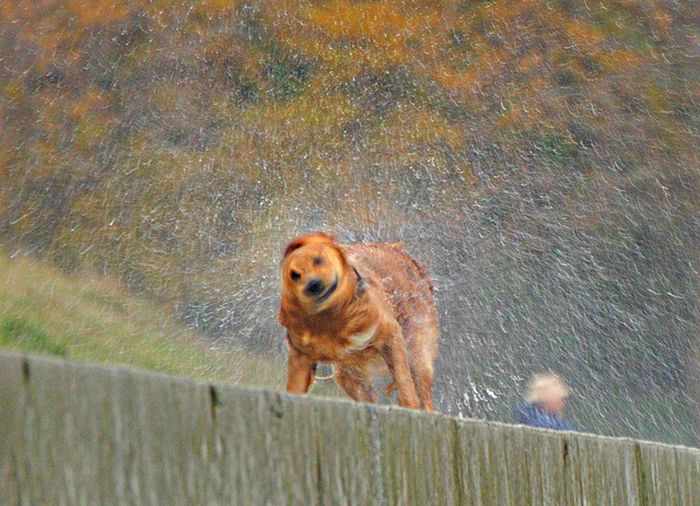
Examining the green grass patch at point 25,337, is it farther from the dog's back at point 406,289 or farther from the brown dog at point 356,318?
the brown dog at point 356,318

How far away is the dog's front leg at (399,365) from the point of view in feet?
21.9

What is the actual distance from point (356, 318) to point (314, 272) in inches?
14.0

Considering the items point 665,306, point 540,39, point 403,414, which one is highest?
point 403,414

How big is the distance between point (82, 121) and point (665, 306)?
19.6 feet

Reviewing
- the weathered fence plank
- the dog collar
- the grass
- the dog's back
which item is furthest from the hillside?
the weathered fence plank

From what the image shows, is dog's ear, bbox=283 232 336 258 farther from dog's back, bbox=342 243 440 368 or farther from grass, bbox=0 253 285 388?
grass, bbox=0 253 285 388

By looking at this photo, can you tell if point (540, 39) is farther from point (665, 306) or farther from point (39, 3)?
point (39, 3)

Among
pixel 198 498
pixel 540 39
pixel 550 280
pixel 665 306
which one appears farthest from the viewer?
pixel 540 39

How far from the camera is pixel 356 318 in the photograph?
21.3 ft

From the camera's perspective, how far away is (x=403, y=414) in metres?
1.92

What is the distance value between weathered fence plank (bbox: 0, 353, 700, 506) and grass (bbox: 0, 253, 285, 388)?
779 cm

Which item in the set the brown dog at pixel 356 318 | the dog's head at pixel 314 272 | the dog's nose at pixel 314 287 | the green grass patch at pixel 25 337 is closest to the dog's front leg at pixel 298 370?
the brown dog at pixel 356 318

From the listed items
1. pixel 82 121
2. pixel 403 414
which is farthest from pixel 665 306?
pixel 403 414

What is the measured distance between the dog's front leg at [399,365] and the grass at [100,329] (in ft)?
10.7
